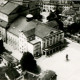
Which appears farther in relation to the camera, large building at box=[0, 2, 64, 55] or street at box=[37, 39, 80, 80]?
large building at box=[0, 2, 64, 55]

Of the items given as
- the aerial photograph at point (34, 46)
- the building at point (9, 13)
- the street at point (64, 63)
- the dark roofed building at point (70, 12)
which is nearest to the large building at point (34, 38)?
the aerial photograph at point (34, 46)

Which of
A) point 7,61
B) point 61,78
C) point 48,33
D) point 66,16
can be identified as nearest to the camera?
point 61,78

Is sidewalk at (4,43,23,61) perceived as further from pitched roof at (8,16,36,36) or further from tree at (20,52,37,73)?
tree at (20,52,37,73)

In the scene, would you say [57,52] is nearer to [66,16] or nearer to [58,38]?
[58,38]

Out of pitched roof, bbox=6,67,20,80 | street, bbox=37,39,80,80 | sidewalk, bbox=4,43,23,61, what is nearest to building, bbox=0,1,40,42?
sidewalk, bbox=4,43,23,61

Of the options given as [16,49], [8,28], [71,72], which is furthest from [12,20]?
[71,72]

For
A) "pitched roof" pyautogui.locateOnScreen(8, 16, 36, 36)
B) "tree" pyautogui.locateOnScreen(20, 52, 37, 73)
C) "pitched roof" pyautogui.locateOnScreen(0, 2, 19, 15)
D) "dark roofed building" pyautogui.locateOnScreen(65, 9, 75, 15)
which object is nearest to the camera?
"tree" pyautogui.locateOnScreen(20, 52, 37, 73)

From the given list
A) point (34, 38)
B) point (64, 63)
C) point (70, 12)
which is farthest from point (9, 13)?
point (70, 12)

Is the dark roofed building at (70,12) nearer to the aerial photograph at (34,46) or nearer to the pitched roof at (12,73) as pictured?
the aerial photograph at (34,46)

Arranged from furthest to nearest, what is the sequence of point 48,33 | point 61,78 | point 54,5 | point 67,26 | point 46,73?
point 54,5 < point 67,26 < point 48,33 < point 61,78 < point 46,73
